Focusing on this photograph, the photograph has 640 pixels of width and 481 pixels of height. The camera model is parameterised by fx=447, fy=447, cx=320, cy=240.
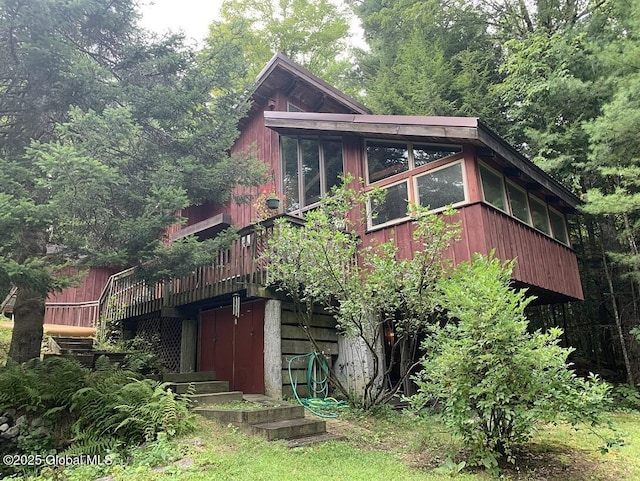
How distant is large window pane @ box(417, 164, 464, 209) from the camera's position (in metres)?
8.02

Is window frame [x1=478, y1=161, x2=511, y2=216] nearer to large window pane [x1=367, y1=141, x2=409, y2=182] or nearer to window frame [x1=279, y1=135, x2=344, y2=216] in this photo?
large window pane [x1=367, y1=141, x2=409, y2=182]

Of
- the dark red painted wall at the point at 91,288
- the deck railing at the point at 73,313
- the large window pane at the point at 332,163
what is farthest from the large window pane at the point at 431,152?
the dark red painted wall at the point at 91,288

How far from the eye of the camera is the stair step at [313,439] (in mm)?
5023

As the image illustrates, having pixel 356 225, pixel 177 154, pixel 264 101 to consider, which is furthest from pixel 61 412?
pixel 264 101

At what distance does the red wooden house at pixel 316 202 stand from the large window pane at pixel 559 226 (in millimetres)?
36

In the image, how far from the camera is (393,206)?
8891mm

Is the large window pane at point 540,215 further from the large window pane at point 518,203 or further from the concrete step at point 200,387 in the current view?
the concrete step at point 200,387

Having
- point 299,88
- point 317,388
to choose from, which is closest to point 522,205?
point 317,388

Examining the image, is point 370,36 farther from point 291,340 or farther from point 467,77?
point 291,340

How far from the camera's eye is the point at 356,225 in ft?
30.4

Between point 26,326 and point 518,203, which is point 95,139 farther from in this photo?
point 518,203

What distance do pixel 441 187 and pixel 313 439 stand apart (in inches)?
198

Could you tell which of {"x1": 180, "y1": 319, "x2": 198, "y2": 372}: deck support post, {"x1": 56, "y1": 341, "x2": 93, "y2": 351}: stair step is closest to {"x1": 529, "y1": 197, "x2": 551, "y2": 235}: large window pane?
{"x1": 180, "y1": 319, "x2": 198, "y2": 372}: deck support post

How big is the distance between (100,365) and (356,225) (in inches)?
207
